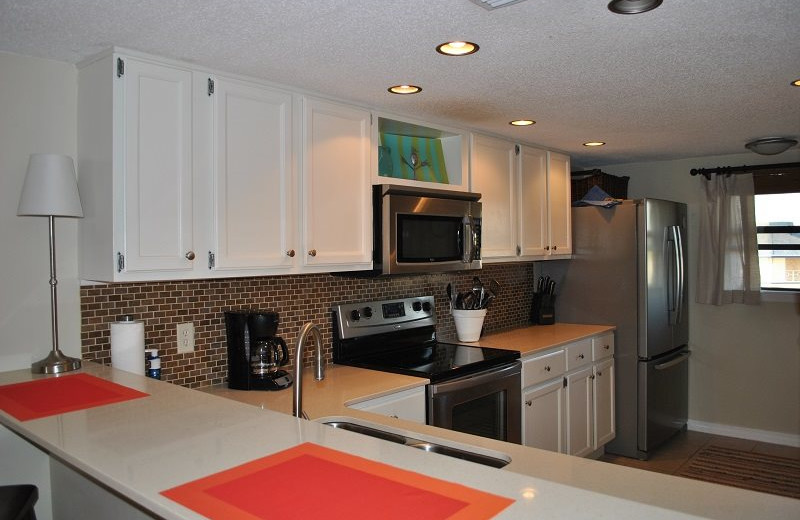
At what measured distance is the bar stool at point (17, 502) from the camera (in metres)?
1.69

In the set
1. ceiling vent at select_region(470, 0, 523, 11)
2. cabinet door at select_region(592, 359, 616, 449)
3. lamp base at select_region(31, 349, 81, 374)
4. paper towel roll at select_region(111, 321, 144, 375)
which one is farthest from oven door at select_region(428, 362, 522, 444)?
ceiling vent at select_region(470, 0, 523, 11)

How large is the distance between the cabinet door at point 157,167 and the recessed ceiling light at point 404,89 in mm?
816

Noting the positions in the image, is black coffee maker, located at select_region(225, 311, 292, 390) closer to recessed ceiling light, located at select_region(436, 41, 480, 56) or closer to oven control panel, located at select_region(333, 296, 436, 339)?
oven control panel, located at select_region(333, 296, 436, 339)

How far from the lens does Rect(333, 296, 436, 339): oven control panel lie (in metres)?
3.13

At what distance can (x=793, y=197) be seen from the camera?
4.51m

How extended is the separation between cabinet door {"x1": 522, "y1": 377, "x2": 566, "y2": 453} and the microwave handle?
784mm

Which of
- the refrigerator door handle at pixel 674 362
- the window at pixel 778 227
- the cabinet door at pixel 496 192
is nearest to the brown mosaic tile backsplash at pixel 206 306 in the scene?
the cabinet door at pixel 496 192

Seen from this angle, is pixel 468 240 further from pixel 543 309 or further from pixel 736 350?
pixel 736 350

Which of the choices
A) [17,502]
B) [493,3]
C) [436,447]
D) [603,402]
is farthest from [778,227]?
[17,502]

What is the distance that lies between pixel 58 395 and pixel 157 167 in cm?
80

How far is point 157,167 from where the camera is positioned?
217 cm

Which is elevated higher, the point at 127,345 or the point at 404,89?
the point at 404,89

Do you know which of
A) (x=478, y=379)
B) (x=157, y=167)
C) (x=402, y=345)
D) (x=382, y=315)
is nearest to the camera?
(x=157, y=167)

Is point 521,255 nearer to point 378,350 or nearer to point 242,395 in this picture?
point 378,350
